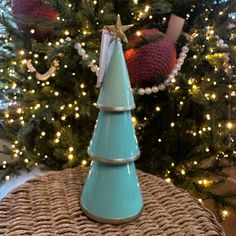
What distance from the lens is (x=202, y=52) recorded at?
1.01 metres

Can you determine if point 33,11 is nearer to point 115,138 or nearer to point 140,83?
point 140,83

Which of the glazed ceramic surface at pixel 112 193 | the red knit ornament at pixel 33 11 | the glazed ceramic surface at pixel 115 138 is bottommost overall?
the glazed ceramic surface at pixel 112 193

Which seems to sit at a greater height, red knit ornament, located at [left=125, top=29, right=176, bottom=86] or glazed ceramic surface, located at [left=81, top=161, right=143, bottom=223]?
red knit ornament, located at [left=125, top=29, right=176, bottom=86]

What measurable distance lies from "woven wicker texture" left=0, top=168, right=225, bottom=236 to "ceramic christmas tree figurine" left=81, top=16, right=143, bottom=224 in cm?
4

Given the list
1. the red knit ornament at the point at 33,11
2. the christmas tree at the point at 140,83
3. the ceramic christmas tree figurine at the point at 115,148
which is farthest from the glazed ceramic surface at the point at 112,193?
the red knit ornament at the point at 33,11

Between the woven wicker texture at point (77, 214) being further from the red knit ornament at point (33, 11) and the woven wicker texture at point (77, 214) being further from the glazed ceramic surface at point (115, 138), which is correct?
the red knit ornament at point (33, 11)

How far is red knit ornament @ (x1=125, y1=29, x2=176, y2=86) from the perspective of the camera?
92cm

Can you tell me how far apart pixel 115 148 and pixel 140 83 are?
396 mm

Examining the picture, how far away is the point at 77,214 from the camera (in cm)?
66

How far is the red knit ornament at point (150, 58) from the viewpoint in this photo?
3.03 ft

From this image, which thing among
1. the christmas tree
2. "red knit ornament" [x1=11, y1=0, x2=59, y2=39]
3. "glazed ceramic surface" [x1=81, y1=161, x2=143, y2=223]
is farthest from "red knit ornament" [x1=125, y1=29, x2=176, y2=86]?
"glazed ceramic surface" [x1=81, y1=161, x2=143, y2=223]

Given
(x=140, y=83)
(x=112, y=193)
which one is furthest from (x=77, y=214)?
(x=140, y=83)

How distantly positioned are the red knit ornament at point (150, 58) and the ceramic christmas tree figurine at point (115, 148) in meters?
0.29

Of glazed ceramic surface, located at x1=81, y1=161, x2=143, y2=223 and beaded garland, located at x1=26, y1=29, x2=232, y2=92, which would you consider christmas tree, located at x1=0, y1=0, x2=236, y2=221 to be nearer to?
beaded garland, located at x1=26, y1=29, x2=232, y2=92
